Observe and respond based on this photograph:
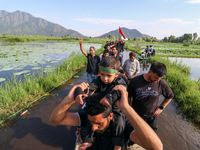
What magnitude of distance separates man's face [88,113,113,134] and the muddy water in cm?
186

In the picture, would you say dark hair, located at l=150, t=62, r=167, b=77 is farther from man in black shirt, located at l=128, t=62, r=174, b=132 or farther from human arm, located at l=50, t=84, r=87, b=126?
human arm, located at l=50, t=84, r=87, b=126

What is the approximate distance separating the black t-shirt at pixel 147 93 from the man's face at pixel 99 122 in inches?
41.7

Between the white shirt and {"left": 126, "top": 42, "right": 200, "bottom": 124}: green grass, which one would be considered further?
the white shirt

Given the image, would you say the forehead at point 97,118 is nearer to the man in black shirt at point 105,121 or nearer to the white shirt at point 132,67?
the man in black shirt at point 105,121

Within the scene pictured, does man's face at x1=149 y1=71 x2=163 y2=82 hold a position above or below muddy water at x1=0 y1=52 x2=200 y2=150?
above

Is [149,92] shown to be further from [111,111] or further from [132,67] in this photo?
[132,67]

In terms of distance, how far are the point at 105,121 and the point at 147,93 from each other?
1194 mm

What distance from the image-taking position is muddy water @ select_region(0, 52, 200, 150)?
7.97 feet

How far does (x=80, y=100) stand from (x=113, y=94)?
0.32 metres

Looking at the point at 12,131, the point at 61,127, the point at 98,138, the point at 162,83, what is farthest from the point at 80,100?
the point at 12,131

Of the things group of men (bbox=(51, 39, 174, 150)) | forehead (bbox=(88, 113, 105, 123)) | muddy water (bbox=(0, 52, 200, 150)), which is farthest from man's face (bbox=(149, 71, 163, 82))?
muddy water (bbox=(0, 52, 200, 150))

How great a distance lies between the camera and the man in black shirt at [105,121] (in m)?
0.81

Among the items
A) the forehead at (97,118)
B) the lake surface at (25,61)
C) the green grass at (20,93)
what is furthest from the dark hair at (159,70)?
the lake surface at (25,61)

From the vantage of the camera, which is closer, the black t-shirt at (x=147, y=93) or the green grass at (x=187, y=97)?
the black t-shirt at (x=147, y=93)
